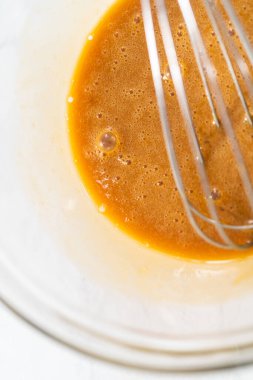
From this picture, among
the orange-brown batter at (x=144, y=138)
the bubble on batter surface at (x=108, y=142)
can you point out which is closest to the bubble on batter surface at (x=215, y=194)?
the orange-brown batter at (x=144, y=138)

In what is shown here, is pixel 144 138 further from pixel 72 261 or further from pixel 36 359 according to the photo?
pixel 36 359

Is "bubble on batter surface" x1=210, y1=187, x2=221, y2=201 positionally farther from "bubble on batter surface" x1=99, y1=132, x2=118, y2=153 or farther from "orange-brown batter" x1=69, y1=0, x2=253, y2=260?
"bubble on batter surface" x1=99, y1=132, x2=118, y2=153

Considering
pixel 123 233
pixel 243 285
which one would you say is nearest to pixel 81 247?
pixel 123 233

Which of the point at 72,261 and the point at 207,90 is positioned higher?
the point at 207,90

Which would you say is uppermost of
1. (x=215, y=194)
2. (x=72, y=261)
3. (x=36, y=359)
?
(x=215, y=194)

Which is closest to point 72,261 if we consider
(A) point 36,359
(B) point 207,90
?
(A) point 36,359
